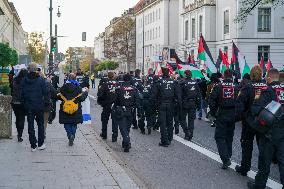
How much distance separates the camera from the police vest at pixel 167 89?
43.6 ft

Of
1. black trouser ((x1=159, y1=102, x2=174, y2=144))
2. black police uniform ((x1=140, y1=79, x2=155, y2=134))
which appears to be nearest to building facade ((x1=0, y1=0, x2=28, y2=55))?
black police uniform ((x1=140, y1=79, x2=155, y2=134))

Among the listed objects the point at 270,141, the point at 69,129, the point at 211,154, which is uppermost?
the point at 270,141

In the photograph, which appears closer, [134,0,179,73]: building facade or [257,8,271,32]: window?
[257,8,271,32]: window

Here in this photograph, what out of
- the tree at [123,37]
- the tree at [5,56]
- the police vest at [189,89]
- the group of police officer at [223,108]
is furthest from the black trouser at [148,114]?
the tree at [123,37]

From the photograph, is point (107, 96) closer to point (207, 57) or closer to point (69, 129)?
point (69, 129)

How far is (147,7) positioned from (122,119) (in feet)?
282

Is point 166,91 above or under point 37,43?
under

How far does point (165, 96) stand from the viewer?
43.6 feet

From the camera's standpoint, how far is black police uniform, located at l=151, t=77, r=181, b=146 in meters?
13.3

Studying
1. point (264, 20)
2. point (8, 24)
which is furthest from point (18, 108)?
point (8, 24)

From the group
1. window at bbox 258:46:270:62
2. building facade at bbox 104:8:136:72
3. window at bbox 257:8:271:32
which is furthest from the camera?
building facade at bbox 104:8:136:72

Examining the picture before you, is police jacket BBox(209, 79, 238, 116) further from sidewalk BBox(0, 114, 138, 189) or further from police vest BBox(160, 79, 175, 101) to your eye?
police vest BBox(160, 79, 175, 101)

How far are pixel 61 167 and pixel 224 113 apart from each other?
10.0ft

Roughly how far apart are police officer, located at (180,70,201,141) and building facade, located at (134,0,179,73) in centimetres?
5939
